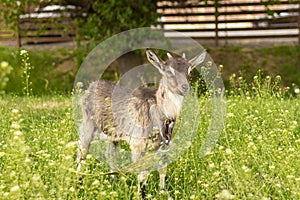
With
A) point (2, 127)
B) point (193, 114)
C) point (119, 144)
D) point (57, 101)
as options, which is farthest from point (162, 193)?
point (57, 101)

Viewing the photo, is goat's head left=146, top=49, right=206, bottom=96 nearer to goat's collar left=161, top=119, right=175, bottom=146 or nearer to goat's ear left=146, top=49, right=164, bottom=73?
goat's ear left=146, top=49, right=164, bottom=73

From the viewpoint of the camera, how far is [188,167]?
7656mm

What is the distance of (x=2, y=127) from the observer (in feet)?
29.8

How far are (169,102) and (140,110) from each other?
1.57 ft

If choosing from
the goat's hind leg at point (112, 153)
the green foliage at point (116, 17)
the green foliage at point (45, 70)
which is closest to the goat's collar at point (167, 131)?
the goat's hind leg at point (112, 153)

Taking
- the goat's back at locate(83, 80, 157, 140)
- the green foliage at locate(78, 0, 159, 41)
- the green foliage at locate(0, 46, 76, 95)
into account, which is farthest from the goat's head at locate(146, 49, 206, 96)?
the green foliage at locate(0, 46, 76, 95)

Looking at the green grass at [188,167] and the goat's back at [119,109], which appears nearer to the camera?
the green grass at [188,167]

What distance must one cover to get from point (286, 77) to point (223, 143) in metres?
10.9

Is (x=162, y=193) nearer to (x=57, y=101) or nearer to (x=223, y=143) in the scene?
(x=223, y=143)

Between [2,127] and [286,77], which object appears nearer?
[2,127]

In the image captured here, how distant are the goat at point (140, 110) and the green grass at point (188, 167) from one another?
0.27m

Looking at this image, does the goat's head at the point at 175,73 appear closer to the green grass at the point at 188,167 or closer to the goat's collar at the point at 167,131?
the goat's collar at the point at 167,131

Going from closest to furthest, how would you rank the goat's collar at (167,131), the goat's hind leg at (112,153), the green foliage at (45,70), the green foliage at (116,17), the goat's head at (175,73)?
1. the goat's head at (175,73)
2. the goat's collar at (167,131)
3. the goat's hind leg at (112,153)
4. the green foliage at (116,17)
5. the green foliage at (45,70)

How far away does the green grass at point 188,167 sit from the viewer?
527 cm
